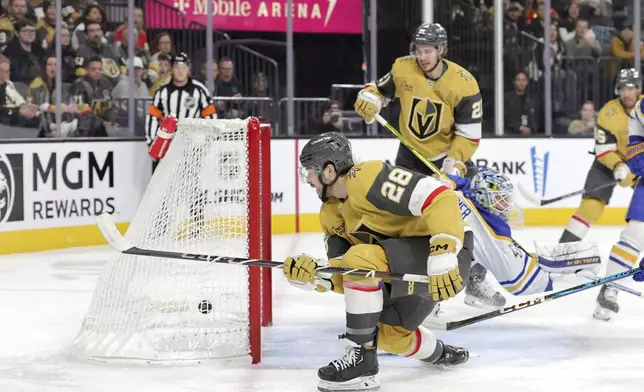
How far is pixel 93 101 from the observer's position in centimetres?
752

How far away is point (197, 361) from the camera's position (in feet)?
12.2

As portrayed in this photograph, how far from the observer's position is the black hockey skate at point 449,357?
140 inches

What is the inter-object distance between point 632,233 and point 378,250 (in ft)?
5.77

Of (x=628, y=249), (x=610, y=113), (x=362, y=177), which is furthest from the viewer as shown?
(x=610, y=113)

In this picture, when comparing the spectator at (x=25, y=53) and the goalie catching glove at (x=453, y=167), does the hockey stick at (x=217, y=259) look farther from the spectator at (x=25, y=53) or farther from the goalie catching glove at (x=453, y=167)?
the spectator at (x=25, y=53)

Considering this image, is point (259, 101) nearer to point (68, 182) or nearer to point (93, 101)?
point (93, 101)

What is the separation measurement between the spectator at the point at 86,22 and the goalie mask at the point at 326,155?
4587mm

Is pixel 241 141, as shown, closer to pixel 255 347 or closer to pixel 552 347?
pixel 255 347

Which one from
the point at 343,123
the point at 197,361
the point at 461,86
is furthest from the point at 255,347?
the point at 343,123

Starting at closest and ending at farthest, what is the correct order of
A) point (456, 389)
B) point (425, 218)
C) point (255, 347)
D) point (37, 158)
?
point (425, 218) → point (456, 389) → point (255, 347) → point (37, 158)

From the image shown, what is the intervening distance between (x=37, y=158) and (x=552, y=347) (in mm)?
3922

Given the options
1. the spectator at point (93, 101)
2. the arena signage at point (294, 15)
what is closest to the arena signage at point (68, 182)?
the spectator at point (93, 101)

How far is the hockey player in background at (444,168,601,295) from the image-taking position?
13.5 feet

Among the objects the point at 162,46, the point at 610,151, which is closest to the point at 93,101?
the point at 162,46
